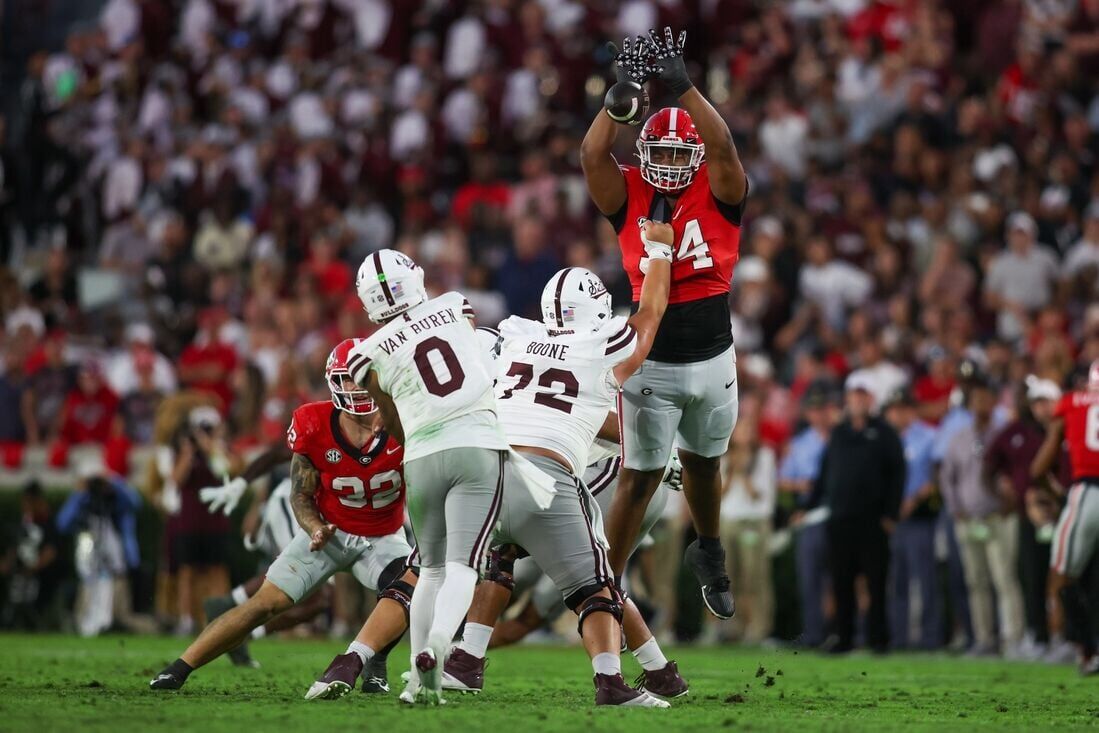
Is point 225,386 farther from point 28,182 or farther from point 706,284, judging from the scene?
point 706,284

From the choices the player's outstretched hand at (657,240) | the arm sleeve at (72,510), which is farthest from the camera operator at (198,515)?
the player's outstretched hand at (657,240)

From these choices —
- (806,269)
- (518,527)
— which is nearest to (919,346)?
(806,269)

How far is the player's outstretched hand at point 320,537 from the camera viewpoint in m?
8.98

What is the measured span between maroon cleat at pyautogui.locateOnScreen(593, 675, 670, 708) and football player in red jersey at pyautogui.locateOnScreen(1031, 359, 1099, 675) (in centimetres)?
504

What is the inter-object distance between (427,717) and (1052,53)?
13.5 m

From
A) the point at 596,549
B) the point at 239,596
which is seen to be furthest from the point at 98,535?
the point at 596,549

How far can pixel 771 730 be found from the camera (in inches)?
285

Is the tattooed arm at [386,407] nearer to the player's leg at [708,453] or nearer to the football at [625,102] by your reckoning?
the player's leg at [708,453]

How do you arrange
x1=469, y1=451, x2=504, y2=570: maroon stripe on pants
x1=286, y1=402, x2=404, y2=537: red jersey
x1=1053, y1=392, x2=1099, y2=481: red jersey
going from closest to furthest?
x1=469, y1=451, x2=504, y2=570: maroon stripe on pants
x1=286, y1=402, x2=404, y2=537: red jersey
x1=1053, y1=392, x2=1099, y2=481: red jersey

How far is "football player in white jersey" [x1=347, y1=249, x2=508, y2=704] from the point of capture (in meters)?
7.95

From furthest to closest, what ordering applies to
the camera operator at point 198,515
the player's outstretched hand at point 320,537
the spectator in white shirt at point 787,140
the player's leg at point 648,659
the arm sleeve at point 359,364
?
1. the spectator in white shirt at point 787,140
2. the camera operator at point 198,515
3. the player's outstretched hand at point 320,537
4. the player's leg at point 648,659
5. the arm sleeve at point 359,364

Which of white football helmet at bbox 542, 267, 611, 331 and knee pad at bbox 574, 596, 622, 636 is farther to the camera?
white football helmet at bbox 542, 267, 611, 331

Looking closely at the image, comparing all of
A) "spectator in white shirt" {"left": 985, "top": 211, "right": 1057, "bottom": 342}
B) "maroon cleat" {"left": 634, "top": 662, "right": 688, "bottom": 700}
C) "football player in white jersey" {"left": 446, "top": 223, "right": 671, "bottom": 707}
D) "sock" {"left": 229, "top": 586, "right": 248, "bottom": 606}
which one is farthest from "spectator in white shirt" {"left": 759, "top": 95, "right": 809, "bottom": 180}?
"maroon cleat" {"left": 634, "top": 662, "right": 688, "bottom": 700}

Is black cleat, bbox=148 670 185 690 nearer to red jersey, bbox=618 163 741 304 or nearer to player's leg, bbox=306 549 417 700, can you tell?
player's leg, bbox=306 549 417 700
